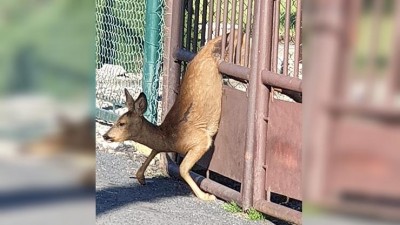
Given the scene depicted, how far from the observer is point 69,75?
0.76m

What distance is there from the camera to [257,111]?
5.32 meters

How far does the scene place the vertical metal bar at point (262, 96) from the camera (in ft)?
17.1

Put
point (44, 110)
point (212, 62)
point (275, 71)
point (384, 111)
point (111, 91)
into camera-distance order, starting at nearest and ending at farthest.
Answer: point (384, 111)
point (44, 110)
point (275, 71)
point (212, 62)
point (111, 91)

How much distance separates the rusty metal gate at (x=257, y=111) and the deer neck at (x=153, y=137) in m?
0.36

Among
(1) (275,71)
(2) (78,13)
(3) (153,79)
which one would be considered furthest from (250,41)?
(2) (78,13)

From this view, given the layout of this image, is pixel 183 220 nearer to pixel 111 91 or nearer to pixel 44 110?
pixel 111 91

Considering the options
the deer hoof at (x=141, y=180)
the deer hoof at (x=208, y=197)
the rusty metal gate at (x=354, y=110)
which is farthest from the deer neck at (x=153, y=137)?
the rusty metal gate at (x=354, y=110)

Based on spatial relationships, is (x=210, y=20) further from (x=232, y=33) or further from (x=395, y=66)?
(x=395, y=66)

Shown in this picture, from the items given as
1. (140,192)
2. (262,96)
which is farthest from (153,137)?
(262,96)

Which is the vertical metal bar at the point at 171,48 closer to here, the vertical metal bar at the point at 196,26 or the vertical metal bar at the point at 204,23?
the vertical metal bar at the point at 196,26

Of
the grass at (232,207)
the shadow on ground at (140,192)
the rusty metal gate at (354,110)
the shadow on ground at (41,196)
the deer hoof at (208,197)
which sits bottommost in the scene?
the shadow on ground at (140,192)

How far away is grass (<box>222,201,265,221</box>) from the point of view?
544cm

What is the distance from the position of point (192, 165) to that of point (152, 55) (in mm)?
1720

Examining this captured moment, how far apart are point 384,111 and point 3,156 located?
371mm
